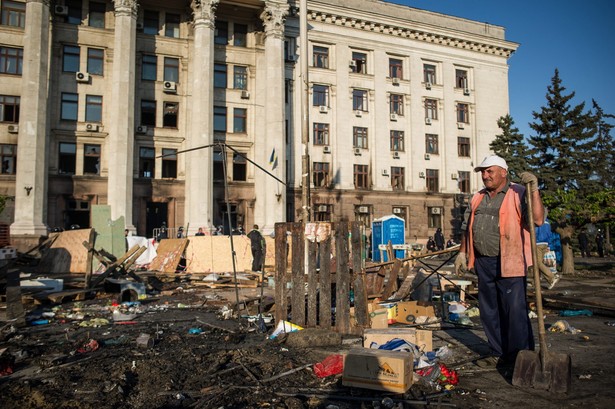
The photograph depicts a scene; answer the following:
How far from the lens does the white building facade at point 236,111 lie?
86.7ft

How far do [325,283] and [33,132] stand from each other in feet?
83.0

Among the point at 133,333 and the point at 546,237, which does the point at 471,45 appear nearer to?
the point at 546,237

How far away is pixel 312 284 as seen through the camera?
6.38 metres

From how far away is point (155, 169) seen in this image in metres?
28.8

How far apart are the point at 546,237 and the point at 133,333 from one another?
23544mm

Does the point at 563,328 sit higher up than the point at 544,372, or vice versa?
the point at 544,372

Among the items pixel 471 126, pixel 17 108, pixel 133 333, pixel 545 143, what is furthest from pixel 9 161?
pixel 545 143

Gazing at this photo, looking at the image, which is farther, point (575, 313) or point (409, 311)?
point (575, 313)

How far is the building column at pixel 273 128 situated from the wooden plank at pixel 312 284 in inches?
886

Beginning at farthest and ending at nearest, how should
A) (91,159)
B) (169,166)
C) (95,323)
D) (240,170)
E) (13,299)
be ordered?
1. (240,170)
2. (169,166)
3. (91,159)
4. (13,299)
5. (95,323)

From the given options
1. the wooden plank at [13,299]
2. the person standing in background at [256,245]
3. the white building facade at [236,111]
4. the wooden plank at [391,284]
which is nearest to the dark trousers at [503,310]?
the wooden plank at [391,284]

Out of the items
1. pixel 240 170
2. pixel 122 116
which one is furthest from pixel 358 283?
pixel 240 170

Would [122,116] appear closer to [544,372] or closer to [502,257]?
[502,257]

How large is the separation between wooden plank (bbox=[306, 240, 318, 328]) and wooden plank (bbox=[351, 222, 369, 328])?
0.58m
